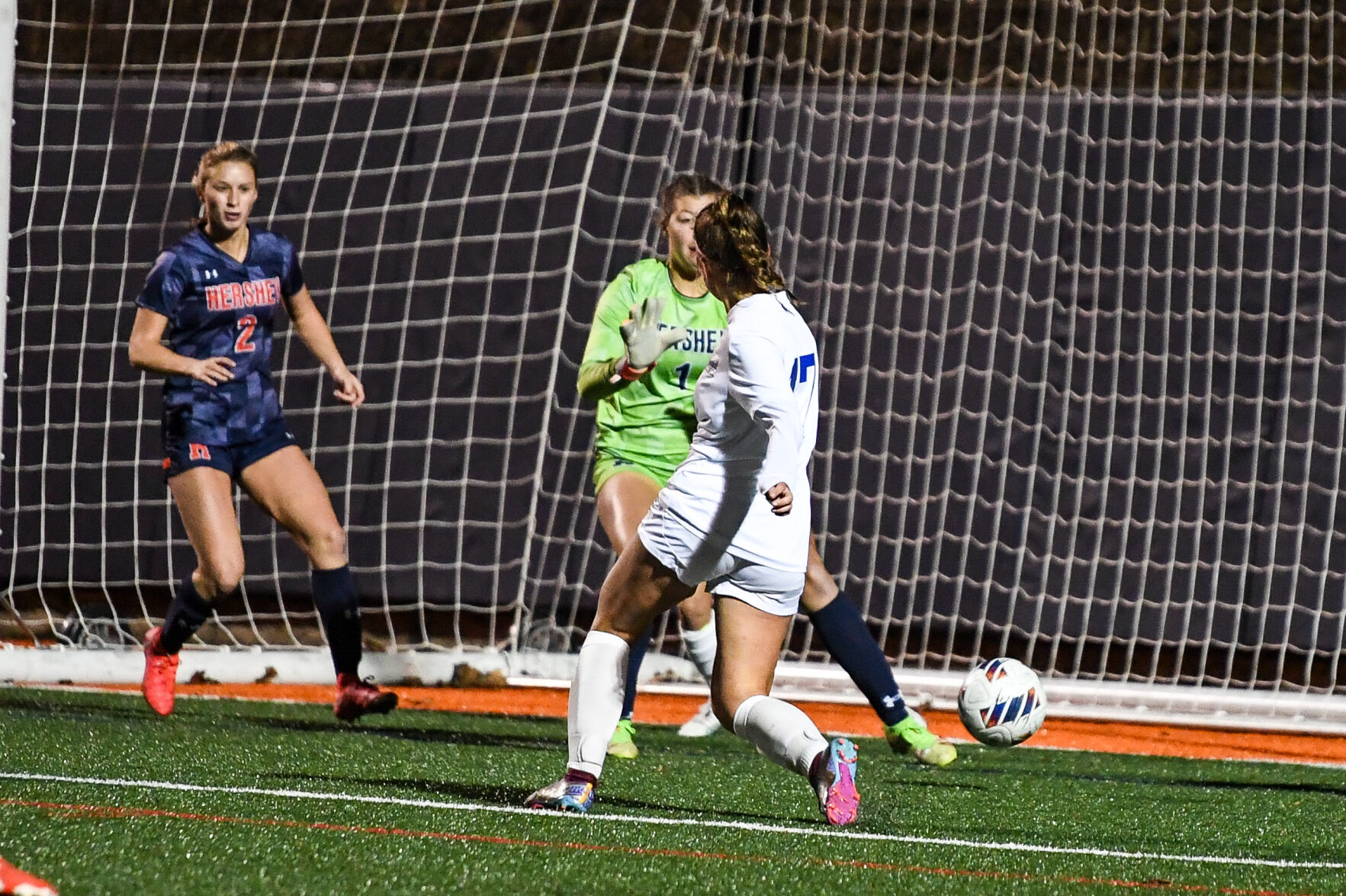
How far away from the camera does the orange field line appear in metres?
6.42

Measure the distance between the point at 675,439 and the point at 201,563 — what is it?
1.50 meters

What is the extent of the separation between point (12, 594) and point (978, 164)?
5261mm

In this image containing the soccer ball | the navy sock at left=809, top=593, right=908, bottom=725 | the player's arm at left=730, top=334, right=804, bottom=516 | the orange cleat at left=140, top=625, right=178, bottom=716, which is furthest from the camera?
the orange cleat at left=140, top=625, right=178, bottom=716

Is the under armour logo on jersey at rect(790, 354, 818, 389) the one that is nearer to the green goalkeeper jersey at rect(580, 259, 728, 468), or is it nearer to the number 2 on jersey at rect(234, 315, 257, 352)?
the green goalkeeper jersey at rect(580, 259, 728, 468)

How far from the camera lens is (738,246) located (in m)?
3.60

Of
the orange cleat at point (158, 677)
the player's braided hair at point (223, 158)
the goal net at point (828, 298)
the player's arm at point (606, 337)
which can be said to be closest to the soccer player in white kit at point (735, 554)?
the player's arm at point (606, 337)

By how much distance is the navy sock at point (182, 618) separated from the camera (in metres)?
5.48

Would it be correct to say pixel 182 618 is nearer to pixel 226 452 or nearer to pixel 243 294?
pixel 226 452

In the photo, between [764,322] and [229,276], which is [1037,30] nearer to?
[229,276]

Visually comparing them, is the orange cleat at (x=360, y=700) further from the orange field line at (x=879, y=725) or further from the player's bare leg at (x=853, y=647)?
the player's bare leg at (x=853, y=647)

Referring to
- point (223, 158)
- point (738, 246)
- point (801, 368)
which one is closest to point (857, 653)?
point (801, 368)

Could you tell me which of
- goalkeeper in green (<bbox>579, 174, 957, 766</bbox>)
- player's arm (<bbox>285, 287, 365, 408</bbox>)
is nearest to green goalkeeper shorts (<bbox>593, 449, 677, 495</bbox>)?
goalkeeper in green (<bbox>579, 174, 957, 766</bbox>)

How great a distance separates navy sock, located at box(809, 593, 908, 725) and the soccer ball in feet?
1.01

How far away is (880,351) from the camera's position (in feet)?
28.6
